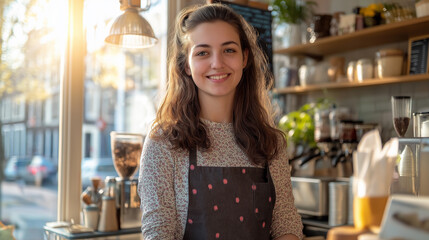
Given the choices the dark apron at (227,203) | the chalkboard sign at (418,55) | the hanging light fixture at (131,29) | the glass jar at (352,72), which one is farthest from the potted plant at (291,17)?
the dark apron at (227,203)

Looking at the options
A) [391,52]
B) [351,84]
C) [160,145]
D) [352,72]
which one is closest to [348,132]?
[351,84]

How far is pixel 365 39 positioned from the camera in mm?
3299

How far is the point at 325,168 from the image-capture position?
132 inches

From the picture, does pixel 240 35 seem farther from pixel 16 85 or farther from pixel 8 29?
pixel 16 85

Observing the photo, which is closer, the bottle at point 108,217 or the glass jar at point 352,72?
the bottle at point 108,217

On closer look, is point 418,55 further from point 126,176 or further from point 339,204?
point 126,176

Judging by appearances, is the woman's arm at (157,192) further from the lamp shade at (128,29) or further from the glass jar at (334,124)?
the glass jar at (334,124)

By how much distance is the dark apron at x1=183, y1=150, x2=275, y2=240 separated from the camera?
1672mm

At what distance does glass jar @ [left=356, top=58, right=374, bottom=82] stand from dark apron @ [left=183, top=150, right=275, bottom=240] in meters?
1.72

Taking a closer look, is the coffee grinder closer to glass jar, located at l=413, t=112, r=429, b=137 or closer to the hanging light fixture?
the hanging light fixture

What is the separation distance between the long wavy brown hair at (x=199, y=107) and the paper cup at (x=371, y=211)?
86 centimetres

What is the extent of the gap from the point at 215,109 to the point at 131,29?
2.39 ft

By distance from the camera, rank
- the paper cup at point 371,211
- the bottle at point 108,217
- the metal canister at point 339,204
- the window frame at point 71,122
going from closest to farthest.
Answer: the paper cup at point 371,211
the bottle at point 108,217
the window frame at point 71,122
the metal canister at point 339,204

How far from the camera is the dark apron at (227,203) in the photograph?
1672 mm
